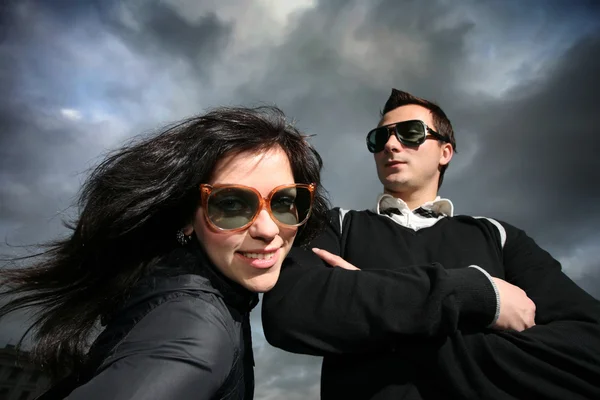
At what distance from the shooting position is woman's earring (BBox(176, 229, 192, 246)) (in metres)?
2.51

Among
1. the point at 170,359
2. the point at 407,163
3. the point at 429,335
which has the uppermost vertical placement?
the point at 407,163

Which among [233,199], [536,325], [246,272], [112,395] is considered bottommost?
[112,395]

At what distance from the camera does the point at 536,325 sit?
2111 millimetres

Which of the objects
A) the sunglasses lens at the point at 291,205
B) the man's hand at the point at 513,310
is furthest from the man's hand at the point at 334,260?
the man's hand at the point at 513,310

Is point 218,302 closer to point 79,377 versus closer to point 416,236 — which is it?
point 79,377

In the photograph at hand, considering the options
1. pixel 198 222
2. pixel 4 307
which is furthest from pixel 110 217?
pixel 4 307

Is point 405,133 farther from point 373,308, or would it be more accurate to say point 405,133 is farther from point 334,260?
point 373,308

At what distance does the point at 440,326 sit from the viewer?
1880 mm

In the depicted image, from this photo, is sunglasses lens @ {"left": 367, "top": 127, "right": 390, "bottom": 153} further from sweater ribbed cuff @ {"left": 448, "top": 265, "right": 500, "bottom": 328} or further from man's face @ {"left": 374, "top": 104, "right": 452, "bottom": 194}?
sweater ribbed cuff @ {"left": 448, "top": 265, "right": 500, "bottom": 328}

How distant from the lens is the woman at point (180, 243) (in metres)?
1.99

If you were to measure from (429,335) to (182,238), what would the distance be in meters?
1.59

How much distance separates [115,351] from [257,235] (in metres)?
0.93

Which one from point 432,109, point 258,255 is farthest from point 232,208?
point 432,109

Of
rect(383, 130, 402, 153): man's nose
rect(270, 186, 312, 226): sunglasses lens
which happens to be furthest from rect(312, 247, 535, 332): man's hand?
rect(383, 130, 402, 153): man's nose
